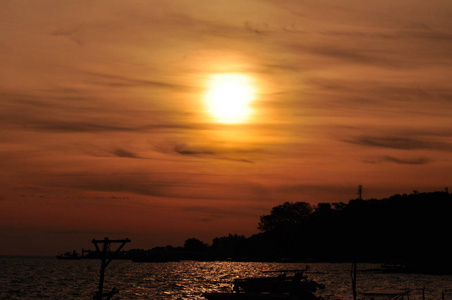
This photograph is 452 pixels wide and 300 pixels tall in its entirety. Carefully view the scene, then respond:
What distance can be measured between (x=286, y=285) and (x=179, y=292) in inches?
1901

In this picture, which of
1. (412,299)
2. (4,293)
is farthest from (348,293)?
(4,293)

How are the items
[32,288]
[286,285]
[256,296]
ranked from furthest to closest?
1. [32,288]
2. [286,285]
3. [256,296]

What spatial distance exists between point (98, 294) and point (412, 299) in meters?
63.5

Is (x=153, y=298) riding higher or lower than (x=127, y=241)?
lower

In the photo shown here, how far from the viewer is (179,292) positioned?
12344cm

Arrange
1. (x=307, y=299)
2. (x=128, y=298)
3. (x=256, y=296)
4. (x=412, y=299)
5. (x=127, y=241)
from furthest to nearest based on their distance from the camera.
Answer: (x=128, y=298) → (x=412, y=299) → (x=307, y=299) → (x=256, y=296) → (x=127, y=241)

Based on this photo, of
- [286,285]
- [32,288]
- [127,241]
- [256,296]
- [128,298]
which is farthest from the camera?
[32,288]

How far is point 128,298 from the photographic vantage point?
111 metres

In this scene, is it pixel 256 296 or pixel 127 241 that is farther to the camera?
pixel 256 296

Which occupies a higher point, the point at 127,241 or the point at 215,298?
the point at 127,241

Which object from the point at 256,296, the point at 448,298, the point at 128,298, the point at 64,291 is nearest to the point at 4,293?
the point at 64,291

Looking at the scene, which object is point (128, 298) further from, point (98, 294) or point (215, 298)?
point (98, 294)

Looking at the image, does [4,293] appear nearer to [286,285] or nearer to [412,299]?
[286,285]

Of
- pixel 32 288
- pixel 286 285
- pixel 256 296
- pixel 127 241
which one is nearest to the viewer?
pixel 127 241
